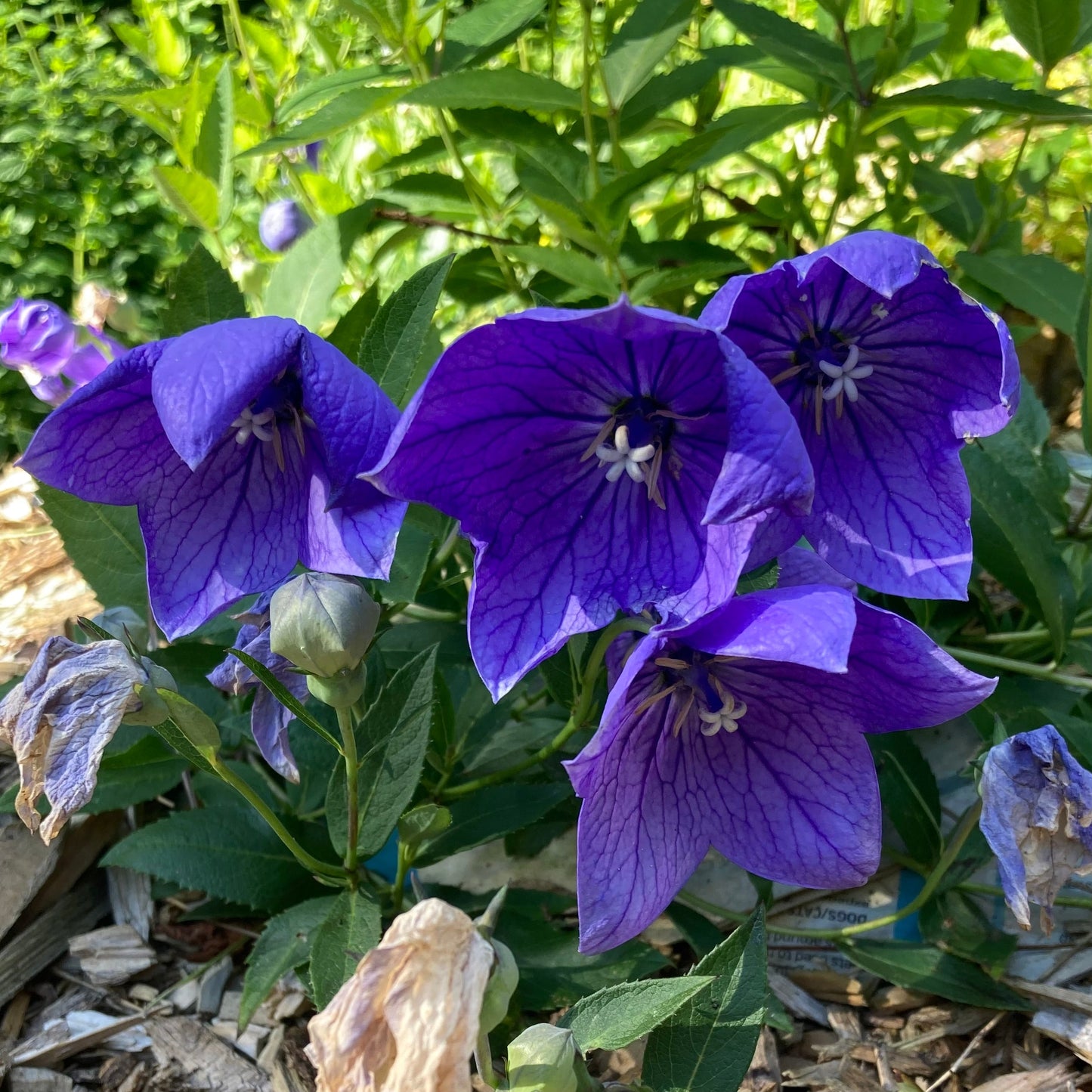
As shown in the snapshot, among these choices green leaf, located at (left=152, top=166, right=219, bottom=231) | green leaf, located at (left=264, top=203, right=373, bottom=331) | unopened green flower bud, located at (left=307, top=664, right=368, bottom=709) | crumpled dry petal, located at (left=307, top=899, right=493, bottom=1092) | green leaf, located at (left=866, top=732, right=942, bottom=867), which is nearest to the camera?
crumpled dry petal, located at (left=307, top=899, right=493, bottom=1092)

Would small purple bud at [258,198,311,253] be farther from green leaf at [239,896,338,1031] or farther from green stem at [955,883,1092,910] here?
green stem at [955,883,1092,910]

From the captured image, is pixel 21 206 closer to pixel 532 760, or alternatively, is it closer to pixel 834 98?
pixel 834 98

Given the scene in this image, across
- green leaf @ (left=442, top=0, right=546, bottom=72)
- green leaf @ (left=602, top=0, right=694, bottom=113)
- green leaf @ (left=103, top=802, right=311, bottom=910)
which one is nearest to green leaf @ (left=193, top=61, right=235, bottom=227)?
green leaf @ (left=442, top=0, right=546, bottom=72)

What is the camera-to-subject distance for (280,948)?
117cm

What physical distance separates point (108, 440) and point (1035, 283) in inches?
50.6

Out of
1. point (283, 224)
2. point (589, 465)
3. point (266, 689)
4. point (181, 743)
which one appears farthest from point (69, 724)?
point (283, 224)

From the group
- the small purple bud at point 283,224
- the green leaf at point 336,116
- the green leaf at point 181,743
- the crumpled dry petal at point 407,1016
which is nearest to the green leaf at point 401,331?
the green leaf at point 336,116

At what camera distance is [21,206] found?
3.20 meters

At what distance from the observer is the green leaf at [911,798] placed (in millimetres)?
1414

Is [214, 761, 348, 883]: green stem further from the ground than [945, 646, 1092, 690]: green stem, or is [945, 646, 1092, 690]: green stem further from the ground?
[214, 761, 348, 883]: green stem

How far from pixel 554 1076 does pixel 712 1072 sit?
0.72 feet

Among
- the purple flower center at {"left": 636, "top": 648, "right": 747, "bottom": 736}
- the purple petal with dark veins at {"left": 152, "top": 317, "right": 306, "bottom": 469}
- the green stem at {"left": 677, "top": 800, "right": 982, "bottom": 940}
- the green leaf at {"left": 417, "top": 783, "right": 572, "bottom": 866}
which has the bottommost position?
the green stem at {"left": 677, "top": 800, "right": 982, "bottom": 940}

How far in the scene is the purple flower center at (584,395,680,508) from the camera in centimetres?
105

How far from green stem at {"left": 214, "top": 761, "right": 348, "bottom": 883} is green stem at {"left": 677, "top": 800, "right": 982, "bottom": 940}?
46 centimetres
